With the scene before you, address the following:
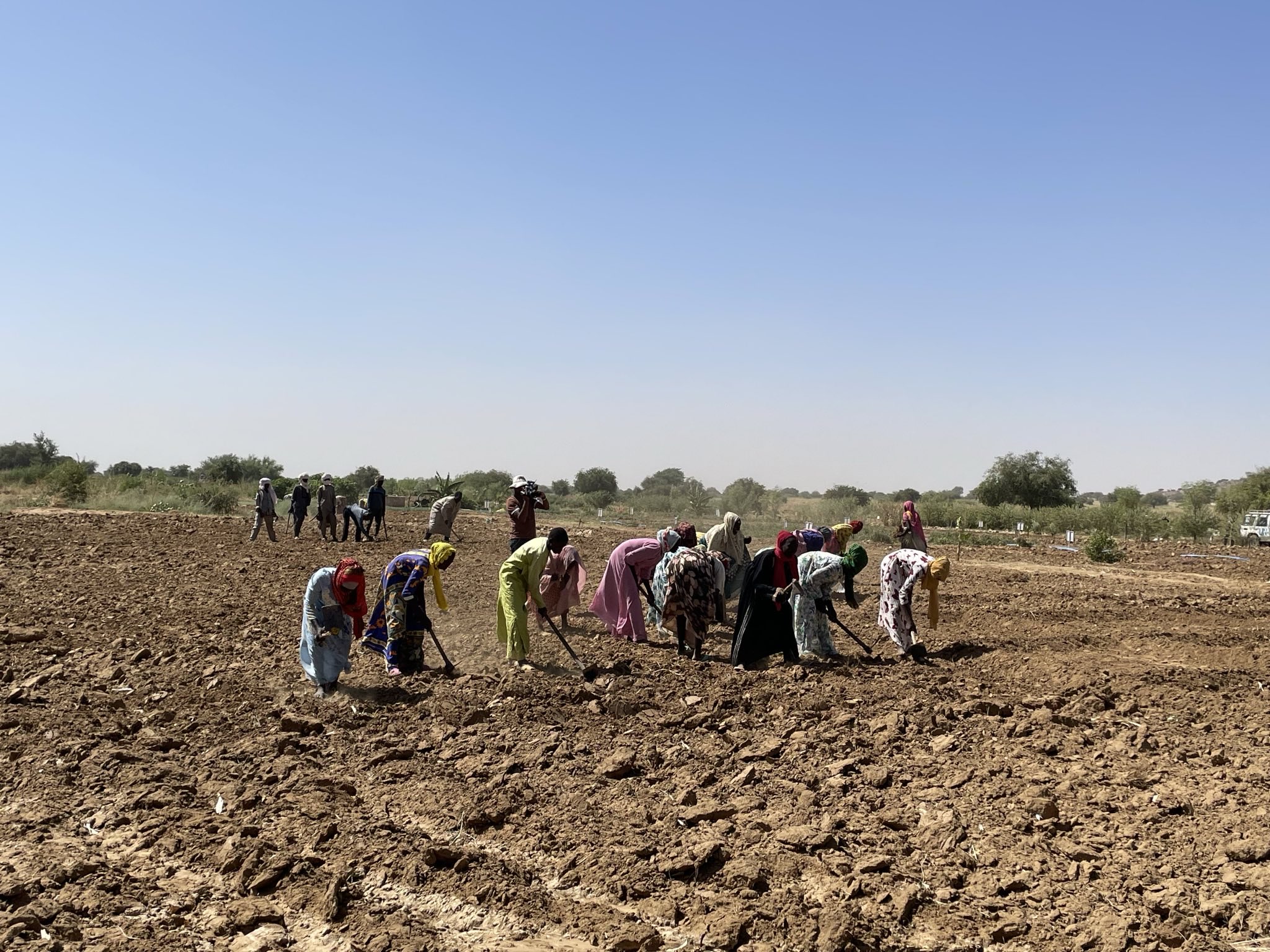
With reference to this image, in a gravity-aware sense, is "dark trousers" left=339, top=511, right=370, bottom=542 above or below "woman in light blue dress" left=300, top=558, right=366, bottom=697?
above

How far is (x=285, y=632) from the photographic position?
9.27m

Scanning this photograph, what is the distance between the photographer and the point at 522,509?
1062 centimetres

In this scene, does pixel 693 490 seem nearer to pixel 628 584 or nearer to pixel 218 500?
pixel 218 500

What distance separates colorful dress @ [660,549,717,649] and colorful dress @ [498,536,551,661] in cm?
117

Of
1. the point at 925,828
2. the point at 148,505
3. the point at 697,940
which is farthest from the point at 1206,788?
the point at 148,505

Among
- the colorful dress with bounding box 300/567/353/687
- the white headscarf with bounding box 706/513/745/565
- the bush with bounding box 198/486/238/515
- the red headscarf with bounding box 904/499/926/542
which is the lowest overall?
the colorful dress with bounding box 300/567/353/687

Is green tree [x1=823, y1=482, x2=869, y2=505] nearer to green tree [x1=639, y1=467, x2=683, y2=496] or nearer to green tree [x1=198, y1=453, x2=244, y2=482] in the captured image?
green tree [x1=639, y1=467, x2=683, y2=496]

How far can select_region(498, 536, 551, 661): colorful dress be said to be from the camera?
25.5ft

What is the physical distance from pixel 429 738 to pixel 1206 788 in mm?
4511

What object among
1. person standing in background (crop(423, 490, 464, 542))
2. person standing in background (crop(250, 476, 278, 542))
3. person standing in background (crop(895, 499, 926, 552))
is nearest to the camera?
person standing in background (crop(895, 499, 926, 552))

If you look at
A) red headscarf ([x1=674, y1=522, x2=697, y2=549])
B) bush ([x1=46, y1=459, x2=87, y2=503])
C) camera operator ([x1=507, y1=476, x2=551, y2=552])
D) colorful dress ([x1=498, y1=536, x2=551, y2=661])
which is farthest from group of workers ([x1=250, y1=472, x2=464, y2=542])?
bush ([x1=46, y1=459, x2=87, y2=503])

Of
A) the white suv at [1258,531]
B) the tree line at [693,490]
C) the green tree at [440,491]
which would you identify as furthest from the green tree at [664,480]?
the white suv at [1258,531]

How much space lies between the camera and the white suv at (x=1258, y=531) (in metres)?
24.0

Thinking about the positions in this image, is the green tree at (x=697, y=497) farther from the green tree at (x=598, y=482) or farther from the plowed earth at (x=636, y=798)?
the plowed earth at (x=636, y=798)
